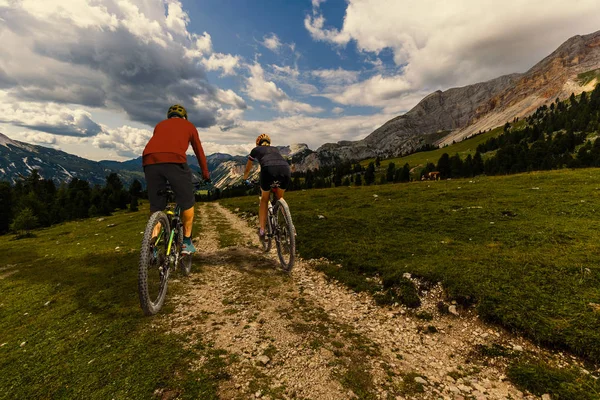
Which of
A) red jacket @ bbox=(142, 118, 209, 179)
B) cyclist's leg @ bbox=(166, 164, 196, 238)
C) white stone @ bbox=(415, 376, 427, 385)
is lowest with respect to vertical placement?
white stone @ bbox=(415, 376, 427, 385)

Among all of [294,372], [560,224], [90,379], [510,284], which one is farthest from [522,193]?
[90,379]

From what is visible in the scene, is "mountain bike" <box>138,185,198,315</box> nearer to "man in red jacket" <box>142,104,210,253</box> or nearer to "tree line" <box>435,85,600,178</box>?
"man in red jacket" <box>142,104,210,253</box>

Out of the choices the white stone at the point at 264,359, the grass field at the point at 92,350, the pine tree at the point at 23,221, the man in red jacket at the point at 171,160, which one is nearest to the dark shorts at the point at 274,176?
the man in red jacket at the point at 171,160

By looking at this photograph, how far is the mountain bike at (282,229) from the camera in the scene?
9.55 m

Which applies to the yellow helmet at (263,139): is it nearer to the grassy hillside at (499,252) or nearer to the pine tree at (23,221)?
the grassy hillside at (499,252)

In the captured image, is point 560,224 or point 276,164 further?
point 560,224

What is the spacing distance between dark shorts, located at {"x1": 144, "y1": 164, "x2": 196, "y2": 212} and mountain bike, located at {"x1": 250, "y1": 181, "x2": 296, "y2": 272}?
360 cm

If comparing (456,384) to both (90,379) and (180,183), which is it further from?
(180,183)

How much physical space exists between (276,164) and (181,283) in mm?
5475

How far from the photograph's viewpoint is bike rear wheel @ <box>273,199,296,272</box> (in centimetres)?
955

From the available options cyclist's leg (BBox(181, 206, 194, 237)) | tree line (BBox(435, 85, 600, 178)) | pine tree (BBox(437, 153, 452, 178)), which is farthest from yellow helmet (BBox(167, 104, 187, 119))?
pine tree (BBox(437, 153, 452, 178))

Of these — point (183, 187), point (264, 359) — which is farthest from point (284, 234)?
point (264, 359)

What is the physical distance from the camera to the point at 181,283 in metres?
9.07

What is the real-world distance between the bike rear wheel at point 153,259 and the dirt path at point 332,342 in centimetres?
71
